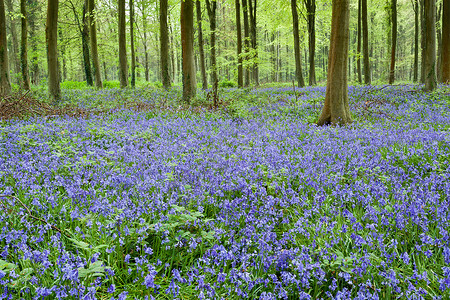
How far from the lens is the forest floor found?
199cm

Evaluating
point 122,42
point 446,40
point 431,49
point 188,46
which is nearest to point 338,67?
point 188,46

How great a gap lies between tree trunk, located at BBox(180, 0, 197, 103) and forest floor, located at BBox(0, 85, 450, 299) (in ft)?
20.8

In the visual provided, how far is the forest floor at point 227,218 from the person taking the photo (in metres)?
1.99

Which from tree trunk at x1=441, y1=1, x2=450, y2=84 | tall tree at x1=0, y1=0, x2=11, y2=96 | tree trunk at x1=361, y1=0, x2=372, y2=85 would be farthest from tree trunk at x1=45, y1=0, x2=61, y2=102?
tree trunk at x1=441, y1=1, x2=450, y2=84

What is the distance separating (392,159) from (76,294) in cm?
462

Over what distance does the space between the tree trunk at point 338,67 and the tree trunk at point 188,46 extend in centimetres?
640

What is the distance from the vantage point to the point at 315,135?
6.45m

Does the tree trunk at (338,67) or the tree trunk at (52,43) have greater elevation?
the tree trunk at (52,43)

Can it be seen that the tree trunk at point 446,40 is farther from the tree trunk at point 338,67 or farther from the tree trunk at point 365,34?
the tree trunk at point 338,67

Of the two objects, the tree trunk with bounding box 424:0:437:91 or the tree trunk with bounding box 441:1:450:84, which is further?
the tree trunk with bounding box 441:1:450:84

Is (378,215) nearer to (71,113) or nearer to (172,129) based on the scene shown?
(172,129)

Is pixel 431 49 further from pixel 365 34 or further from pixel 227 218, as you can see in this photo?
pixel 227 218

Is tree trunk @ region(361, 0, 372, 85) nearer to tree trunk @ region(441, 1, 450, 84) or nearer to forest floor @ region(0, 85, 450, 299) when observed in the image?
tree trunk @ region(441, 1, 450, 84)

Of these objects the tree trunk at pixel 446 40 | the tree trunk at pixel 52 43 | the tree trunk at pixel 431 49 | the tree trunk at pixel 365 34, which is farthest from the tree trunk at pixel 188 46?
the tree trunk at pixel 446 40
